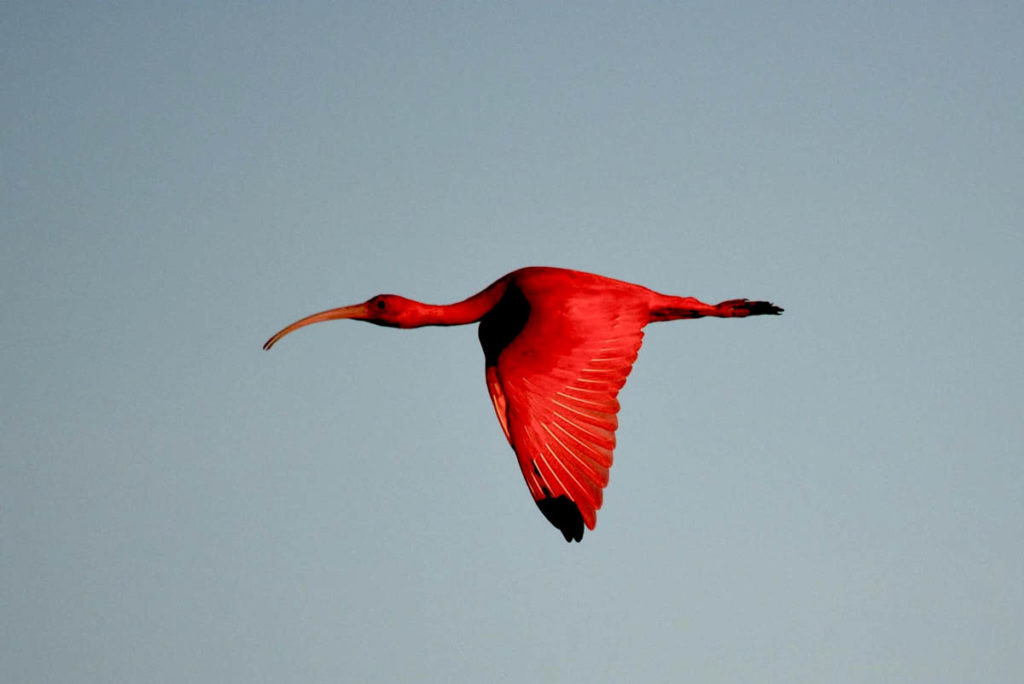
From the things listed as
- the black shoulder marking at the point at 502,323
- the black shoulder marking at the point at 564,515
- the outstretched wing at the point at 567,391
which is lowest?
the black shoulder marking at the point at 564,515

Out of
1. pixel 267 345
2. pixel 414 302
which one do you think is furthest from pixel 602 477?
pixel 267 345

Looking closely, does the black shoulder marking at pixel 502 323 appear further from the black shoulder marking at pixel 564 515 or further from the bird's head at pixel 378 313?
the black shoulder marking at pixel 564 515

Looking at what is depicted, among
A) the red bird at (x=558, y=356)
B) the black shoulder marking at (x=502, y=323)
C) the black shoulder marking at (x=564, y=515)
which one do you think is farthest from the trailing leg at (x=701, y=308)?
the black shoulder marking at (x=564, y=515)

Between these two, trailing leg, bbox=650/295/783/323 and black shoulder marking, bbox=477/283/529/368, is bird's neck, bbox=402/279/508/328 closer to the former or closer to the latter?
black shoulder marking, bbox=477/283/529/368

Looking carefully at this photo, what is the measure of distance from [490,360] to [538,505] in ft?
8.09

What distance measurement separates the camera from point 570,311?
23.3m

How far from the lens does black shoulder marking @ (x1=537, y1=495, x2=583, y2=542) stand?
856 inches

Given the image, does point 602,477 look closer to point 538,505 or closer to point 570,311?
point 538,505

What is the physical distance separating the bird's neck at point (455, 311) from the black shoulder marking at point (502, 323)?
0.36ft

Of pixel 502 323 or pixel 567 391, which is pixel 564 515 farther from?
pixel 502 323

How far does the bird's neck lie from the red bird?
1cm

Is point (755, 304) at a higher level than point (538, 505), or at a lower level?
higher

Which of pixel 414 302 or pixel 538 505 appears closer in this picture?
pixel 538 505

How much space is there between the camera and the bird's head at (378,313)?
24.3 metres
